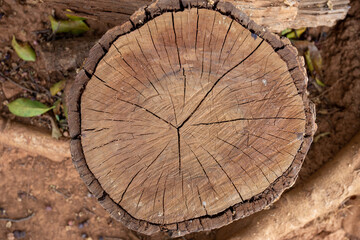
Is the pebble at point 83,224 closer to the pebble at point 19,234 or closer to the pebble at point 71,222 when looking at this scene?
the pebble at point 71,222

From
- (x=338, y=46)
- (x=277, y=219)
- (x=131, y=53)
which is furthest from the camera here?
(x=338, y=46)

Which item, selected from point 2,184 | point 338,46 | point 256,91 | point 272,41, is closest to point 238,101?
point 256,91

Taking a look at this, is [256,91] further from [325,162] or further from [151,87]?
[325,162]

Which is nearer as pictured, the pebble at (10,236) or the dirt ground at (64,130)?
the dirt ground at (64,130)

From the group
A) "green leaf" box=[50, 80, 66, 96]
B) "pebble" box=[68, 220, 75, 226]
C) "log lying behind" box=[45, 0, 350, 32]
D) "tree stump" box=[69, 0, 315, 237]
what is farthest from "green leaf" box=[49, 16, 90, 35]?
"pebble" box=[68, 220, 75, 226]

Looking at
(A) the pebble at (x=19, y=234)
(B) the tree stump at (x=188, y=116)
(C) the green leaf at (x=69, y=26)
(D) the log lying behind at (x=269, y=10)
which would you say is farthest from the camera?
(A) the pebble at (x=19, y=234)

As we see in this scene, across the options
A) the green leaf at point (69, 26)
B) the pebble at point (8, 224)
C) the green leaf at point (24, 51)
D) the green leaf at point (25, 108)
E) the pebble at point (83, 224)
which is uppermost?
the green leaf at point (69, 26)

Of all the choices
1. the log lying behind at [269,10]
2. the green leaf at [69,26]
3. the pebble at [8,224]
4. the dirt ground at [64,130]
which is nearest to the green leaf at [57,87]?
the dirt ground at [64,130]

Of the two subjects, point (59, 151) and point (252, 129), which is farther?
point (59, 151)

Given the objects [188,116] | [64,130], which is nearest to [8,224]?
[64,130]
